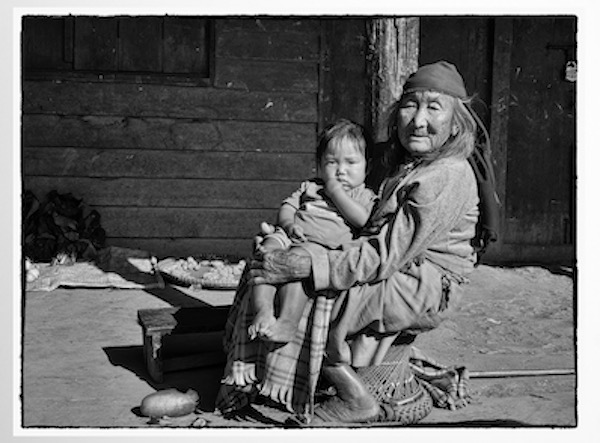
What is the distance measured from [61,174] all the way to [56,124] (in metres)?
0.45

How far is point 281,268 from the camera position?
3629 mm

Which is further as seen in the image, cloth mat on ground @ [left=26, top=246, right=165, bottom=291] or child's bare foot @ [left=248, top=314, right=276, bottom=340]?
cloth mat on ground @ [left=26, top=246, right=165, bottom=291]

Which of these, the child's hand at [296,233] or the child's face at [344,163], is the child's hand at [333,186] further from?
the child's hand at [296,233]

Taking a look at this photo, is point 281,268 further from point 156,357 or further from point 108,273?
point 108,273

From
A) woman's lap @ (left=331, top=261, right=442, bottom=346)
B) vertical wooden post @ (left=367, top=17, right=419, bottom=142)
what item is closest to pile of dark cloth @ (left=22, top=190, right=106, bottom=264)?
vertical wooden post @ (left=367, top=17, right=419, bottom=142)

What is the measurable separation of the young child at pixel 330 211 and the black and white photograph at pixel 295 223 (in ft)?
0.03

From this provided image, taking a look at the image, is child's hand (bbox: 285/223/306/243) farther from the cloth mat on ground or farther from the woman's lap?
the cloth mat on ground

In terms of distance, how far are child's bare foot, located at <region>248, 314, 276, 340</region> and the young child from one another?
0.02m

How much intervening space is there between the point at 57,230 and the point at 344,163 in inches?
171

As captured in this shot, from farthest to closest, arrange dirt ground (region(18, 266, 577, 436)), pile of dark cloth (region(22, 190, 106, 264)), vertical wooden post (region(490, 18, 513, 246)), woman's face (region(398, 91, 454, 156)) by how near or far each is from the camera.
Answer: vertical wooden post (region(490, 18, 513, 246)) → pile of dark cloth (region(22, 190, 106, 264)) → dirt ground (region(18, 266, 577, 436)) → woman's face (region(398, 91, 454, 156))

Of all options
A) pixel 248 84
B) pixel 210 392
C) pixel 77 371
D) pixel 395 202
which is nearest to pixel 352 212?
pixel 395 202

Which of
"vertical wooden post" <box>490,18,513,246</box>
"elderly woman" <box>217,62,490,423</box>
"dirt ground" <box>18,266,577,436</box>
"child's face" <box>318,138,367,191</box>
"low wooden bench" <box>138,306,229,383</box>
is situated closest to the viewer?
"elderly woman" <box>217,62,490,423</box>

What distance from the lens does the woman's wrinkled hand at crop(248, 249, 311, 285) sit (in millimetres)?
3605

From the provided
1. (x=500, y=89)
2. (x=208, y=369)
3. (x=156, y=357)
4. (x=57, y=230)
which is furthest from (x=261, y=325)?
(x=500, y=89)
